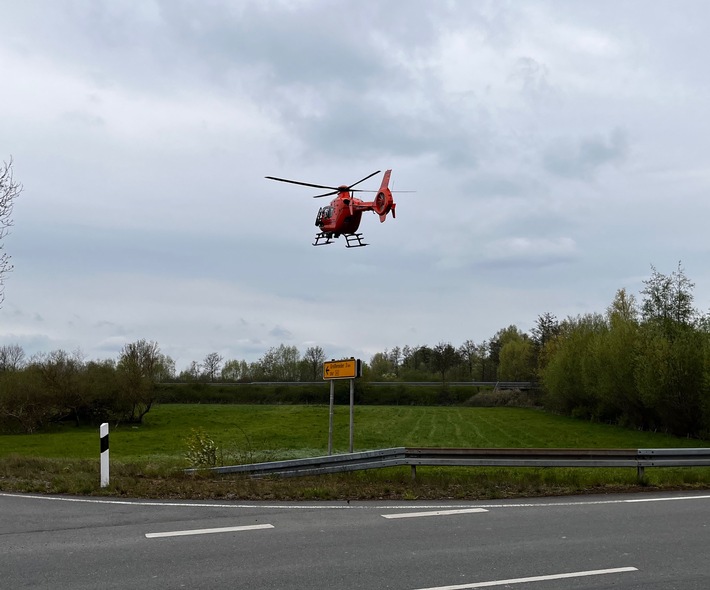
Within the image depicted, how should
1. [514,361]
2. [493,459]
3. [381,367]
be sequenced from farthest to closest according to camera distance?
[381,367] < [514,361] < [493,459]

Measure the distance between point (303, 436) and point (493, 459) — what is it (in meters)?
31.5

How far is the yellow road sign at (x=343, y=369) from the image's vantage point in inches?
589

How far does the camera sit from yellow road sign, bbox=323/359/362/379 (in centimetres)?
1495

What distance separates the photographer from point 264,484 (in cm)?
1256

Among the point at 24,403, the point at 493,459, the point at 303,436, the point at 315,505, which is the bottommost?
the point at 303,436

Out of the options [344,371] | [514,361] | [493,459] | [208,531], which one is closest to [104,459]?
[208,531]

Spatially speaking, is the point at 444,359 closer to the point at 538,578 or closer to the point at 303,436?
the point at 303,436

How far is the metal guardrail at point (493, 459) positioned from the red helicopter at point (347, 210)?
36.6 feet

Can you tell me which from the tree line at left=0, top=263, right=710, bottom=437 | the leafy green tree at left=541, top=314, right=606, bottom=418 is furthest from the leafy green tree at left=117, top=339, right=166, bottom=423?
the leafy green tree at left=541, top=314, right=606, bottom=418

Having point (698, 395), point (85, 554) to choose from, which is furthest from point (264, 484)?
point (698, 395)

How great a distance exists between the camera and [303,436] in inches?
1722

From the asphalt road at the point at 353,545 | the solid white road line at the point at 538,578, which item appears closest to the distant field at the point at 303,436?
the asphalt road at the point at 353,545

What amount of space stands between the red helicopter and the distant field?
8546mm

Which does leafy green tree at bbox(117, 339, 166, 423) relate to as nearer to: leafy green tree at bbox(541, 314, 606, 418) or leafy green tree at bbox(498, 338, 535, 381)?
leafy green tree at bbox(541, 314, 606, 418)
